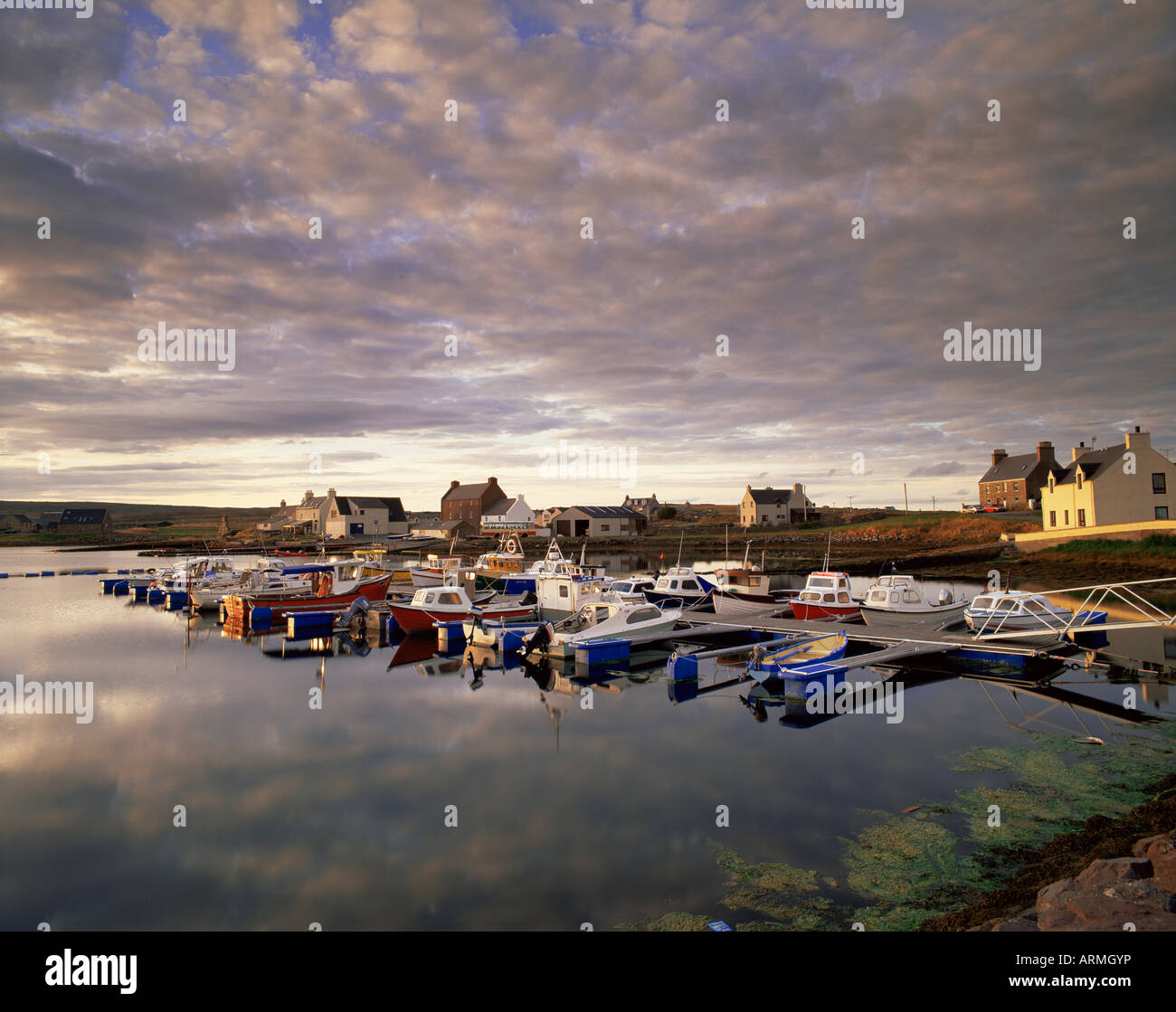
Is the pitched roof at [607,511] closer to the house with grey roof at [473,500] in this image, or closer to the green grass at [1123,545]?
the house with grey roof at [473,500]

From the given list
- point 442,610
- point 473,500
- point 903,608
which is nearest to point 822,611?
point 903,608

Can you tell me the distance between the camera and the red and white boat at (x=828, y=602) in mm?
31484

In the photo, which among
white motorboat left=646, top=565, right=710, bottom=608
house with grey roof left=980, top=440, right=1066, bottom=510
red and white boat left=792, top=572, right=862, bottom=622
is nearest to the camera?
red and white boat left=792, top=572, right=862, bottom=622

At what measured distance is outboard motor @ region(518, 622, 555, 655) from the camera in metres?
26.8

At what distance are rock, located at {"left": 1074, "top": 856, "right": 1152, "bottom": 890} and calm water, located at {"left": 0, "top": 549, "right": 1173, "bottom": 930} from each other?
3.36 metres

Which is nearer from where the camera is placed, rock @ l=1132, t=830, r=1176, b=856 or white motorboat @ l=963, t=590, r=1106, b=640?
rock @ l=1132, t=830, r=1176, b=856

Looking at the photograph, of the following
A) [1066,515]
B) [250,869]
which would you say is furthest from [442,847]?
[1066,515]

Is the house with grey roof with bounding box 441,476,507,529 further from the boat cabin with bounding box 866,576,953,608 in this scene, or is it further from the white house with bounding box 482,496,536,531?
the boat cabin with bounding box 866,576,953,608

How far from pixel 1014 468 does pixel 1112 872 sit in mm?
105015

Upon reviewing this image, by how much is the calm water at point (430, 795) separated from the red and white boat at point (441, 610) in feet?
23.1

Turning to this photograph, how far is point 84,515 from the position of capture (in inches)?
5635

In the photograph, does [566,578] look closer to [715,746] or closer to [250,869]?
[715,746]

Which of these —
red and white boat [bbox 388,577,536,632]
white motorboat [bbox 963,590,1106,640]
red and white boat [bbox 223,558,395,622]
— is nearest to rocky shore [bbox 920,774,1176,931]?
white motorboat [bbox 963,590,1106,640]
